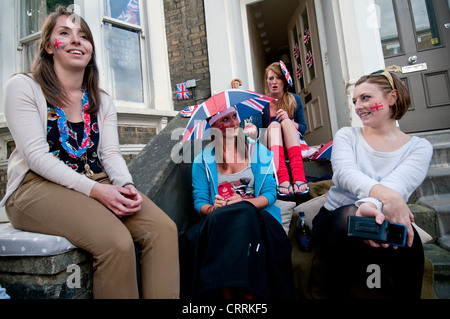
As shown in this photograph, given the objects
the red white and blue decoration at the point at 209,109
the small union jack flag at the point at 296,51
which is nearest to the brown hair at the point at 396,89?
the red white and blue decoration at the point at 209,109

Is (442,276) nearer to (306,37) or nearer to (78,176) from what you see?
(78,176)

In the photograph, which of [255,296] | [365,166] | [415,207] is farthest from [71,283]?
[415,207]

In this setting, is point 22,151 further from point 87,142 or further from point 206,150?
point 206,150

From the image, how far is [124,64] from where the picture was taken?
4613 millimetres

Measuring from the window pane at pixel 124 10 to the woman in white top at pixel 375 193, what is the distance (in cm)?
434

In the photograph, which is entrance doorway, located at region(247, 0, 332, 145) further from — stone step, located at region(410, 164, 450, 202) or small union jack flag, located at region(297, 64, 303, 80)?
stone step, located at region(410, 164, 450, 202)

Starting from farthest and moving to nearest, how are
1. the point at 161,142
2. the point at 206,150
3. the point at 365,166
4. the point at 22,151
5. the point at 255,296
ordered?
1. the point at 161,142
2. the point at 206,150
3. the point at 365,166
4. the point at 255,296
5. the point at 22,151

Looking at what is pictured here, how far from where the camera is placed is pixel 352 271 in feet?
5.19

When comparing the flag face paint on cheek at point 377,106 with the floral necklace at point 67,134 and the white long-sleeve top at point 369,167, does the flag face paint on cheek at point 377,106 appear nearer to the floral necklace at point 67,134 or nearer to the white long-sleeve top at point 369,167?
the white long-sleeve top at point 369,167

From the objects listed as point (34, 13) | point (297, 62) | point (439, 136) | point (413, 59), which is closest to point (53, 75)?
point (439, 136)

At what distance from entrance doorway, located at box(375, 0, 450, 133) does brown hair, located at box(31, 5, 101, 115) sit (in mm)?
4359

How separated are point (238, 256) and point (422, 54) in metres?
4.64

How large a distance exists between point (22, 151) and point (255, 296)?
144cm
